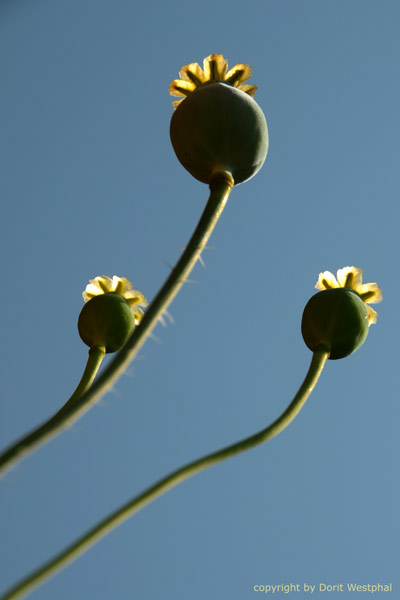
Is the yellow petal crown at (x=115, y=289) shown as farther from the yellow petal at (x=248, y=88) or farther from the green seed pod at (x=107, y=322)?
the yellow petal at (x=248, y=88)

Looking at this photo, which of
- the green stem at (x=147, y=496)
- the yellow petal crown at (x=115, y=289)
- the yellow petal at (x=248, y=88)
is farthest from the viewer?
the yellow petal crown at (x=115, y=289)

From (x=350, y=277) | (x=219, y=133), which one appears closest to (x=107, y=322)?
(x=219, y=133)

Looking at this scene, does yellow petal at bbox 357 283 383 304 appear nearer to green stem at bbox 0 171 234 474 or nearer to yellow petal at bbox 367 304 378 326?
yellow petal at bbox 367 304 378 326

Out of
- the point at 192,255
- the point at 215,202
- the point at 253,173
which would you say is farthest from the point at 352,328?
the point at 192,255

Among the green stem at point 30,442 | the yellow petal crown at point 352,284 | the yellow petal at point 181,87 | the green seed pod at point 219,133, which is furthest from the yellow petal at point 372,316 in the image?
the green stem at point 30,442

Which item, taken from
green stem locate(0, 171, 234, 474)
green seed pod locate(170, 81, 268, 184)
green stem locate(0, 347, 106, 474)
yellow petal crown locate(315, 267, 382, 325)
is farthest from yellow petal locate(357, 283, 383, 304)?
green stem locate(0, 347, 106, 474)

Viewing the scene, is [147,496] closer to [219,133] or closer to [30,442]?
[30,442]

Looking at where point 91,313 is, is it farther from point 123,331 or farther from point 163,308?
point 163,308
